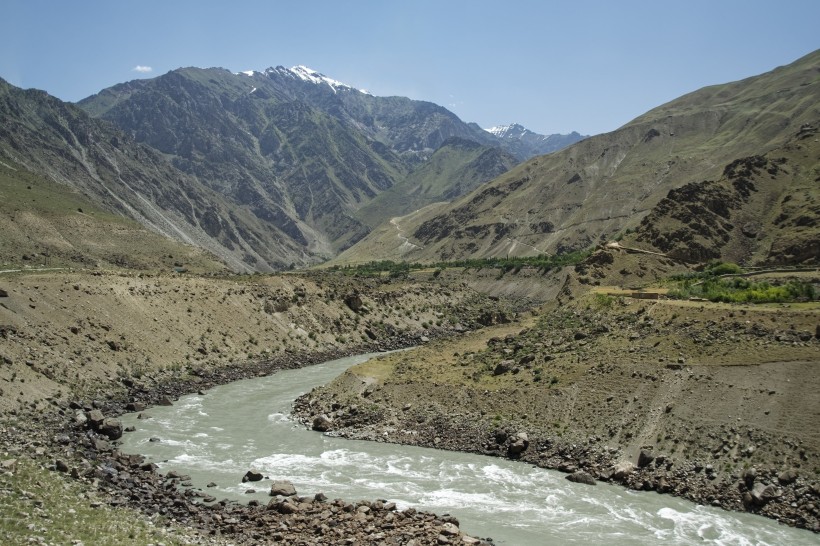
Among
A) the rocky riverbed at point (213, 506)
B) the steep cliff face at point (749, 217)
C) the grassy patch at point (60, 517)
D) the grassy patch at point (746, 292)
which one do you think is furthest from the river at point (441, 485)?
the steep cliff face at point (749, 217)

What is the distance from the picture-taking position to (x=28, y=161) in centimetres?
17775

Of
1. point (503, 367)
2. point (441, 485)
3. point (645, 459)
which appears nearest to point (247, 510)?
point (441, 485)

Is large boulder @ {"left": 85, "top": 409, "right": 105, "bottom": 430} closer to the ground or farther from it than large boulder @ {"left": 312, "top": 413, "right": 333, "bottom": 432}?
farther from it

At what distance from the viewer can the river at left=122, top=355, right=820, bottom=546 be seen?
2661 cm

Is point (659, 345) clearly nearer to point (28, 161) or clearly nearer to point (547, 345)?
point (547, 345)

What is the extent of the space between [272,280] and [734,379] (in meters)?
61.7

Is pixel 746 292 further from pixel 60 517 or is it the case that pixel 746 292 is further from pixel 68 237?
pixel 68 237

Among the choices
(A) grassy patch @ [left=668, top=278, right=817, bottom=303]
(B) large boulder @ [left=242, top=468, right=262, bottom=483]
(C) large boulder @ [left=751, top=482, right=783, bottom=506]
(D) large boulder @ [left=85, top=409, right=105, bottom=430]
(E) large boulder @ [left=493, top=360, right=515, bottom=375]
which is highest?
(A) grassy patch @ [left=668, top=278, right=817, bottom=303]

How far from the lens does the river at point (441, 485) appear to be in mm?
Answer: 26609

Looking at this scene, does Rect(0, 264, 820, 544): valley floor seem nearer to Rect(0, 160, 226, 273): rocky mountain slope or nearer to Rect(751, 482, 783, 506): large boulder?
Rect(751, 482, 783, 506): large boulder

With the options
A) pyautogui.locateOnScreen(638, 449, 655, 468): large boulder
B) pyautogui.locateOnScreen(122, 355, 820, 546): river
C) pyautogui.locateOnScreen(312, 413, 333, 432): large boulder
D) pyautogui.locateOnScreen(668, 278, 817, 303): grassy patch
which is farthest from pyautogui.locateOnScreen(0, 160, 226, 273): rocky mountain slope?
pyautogui.locateOnScreen(638, 449, 655, 468): large boulder

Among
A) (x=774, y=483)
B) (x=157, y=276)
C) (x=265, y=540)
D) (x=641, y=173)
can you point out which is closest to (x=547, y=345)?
(x=774, y=483)

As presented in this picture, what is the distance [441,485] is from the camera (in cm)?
3209

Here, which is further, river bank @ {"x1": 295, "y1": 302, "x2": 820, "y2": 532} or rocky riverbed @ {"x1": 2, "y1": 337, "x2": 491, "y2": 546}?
river bank @ {"x1": 295, "y1": 302, "x2": 820, "y2": 532}
